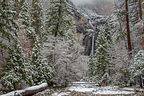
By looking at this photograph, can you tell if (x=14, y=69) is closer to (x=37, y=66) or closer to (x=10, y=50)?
(x=10, y=50)


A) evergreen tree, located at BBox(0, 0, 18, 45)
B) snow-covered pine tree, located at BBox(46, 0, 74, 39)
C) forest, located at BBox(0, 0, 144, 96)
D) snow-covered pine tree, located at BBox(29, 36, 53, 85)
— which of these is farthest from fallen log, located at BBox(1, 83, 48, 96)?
snow-covered pine tree, located at BBox(46, 0, 74, 39)

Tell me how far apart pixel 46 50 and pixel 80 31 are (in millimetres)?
95559

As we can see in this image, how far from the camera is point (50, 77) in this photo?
617 inches

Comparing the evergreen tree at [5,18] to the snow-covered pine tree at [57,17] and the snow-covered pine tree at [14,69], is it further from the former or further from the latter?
the snow-covered pine tree at [57,17]

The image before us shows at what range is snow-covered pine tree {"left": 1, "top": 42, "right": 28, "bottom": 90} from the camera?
10514 millimetres

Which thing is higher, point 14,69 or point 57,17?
point 57,17

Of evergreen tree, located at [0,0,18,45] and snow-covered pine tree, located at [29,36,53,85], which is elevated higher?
evergreen tree, located at [0,0,18,45]

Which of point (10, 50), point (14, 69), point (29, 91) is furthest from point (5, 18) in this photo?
point (29, 91)

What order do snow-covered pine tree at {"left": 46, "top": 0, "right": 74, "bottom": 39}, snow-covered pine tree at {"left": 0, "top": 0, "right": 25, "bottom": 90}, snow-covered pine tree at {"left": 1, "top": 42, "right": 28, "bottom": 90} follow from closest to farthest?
snow-covered pine tree at {"left": 0, "top": 0, "right": 25, "bottom": 90} < snow-covered pine tree at {"left": 1, "top": 42, "right": 28, "bottom": 90} < snow-covered pine tree at {"left": 46, "top": 0, "right": 74, "bottom": 39}

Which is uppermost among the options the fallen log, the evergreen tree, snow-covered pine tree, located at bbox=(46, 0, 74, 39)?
snow-covered pine tree, located at bbox=(46, 0, 74, 39)

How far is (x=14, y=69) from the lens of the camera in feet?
36.5

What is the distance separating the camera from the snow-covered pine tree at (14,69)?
10.5 meters

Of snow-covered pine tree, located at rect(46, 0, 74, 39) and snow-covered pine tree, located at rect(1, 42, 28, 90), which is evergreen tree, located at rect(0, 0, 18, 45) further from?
snow-covered pine tree, located at rect(46, 0, 74, 39)

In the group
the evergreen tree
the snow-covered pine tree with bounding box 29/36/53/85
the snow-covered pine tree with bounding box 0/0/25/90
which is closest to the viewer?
the evergreen tree
